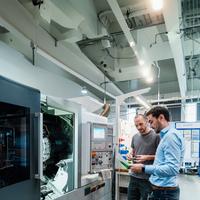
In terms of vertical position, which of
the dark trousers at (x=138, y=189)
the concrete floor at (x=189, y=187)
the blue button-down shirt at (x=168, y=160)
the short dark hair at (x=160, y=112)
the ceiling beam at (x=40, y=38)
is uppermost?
the ceiling beam at (x=40, y=38)

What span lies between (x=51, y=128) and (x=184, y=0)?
2802 mm

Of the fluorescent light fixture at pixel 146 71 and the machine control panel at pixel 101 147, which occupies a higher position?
the fluorescent light fixture at pixel 146 71

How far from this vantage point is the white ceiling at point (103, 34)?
238 cm

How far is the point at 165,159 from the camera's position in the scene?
200cm

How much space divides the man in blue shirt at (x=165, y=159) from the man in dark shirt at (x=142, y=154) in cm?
64

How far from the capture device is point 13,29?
2213mm

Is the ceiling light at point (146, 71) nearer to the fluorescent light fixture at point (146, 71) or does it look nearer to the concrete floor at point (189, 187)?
the fluorescent light fixture at point (146, 71)

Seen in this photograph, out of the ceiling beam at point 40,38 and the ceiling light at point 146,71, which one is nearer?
the ceiling beam at point 40,38

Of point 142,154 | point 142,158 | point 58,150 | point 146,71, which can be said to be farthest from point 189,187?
point 58,150

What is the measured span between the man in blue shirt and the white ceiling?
113cm

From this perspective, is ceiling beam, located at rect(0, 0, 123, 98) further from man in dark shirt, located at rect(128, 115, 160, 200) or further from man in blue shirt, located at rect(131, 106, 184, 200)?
man in blue shirt, located at rect(131, 106, 184, 200)

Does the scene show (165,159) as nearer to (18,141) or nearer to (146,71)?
(18,141)

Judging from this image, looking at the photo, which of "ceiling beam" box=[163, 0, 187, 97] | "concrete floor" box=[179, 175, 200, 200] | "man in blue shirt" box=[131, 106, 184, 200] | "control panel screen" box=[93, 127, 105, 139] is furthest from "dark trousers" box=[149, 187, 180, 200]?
"concrete floor" box=[179, 175, 200, 200]

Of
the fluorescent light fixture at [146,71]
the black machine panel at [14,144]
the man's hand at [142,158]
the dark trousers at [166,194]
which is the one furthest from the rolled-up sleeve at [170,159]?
the fluorescent light fixture at [146,71]
